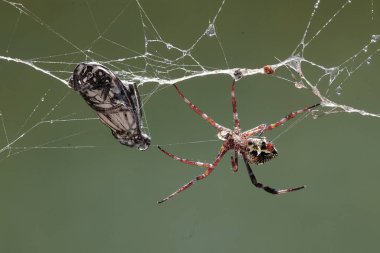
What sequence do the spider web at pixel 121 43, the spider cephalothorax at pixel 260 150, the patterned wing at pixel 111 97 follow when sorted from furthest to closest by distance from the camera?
the spider web at pixel 121 43 → the spider cephalothorax at pixel 260 150 → the patterned wing at pixel 111 97

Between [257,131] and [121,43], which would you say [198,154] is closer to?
[121,43]

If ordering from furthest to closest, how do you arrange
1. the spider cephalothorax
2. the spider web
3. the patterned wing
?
the spider web < the spider cephalothorax < the patterned wing

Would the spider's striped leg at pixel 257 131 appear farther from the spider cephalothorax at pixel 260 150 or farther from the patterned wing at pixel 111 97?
the patterned wing at pixel 111 97

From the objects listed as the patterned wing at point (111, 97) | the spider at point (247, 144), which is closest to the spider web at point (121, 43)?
the spider at point (247, 144)

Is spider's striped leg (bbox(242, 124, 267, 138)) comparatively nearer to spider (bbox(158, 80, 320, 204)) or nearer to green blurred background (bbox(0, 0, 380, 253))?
spider (bbox(158, 80, 320, 204))

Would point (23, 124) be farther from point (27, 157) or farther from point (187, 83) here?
point (187, 83)

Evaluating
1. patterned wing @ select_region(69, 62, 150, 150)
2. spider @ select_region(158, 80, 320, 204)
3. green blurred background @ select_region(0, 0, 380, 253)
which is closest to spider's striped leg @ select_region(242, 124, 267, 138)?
spider @ select_region(158, 80, 320, 204)
